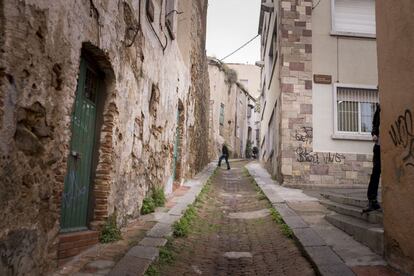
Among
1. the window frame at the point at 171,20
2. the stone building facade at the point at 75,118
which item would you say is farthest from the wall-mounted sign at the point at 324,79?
the stone building facade at the point at 75,118

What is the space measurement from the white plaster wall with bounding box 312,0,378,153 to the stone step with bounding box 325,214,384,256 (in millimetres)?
4496

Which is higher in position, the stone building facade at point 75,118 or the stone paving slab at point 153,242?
the stone building facade at point 75,118

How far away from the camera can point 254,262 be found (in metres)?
4.64

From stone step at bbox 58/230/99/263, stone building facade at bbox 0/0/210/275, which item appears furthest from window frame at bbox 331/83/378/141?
stone step at bbox 58/230/99/263

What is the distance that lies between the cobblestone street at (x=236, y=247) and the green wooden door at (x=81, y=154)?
4.05ft

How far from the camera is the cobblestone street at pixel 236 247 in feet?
14.1

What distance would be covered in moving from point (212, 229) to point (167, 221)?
2.73ft

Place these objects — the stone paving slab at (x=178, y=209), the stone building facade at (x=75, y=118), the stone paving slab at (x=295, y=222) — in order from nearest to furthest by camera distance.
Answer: the stone building facade at (x=75, y=118)
the stone paving slab at (x=295, y=222)
the stone paving slab at (x=178, y=209)

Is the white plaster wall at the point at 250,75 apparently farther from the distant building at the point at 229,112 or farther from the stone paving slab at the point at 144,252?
the stone paving slab at the point at 144,252

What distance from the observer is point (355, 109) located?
995 centimetres

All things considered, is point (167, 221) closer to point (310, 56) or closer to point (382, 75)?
point (382, 75)

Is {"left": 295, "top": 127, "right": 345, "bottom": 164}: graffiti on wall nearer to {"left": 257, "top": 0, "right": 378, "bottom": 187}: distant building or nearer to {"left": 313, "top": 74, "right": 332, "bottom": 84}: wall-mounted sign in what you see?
{"left": 257, "top": 0, "right": 378, "bottom": 187}: distant building

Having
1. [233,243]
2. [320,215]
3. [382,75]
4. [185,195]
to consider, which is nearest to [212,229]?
[233,243]

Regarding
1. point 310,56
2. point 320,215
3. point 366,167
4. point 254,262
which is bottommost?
Result: point 254,262
